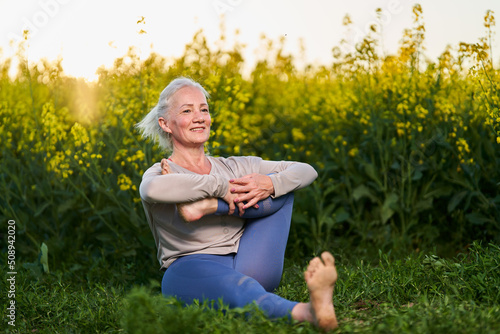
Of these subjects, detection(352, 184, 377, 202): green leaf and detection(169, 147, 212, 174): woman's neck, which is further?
detection(352, 184, 377, 202): green leaf

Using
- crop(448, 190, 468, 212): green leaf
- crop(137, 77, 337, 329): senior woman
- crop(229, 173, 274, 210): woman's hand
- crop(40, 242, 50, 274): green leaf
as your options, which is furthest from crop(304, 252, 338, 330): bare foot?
crop(40, 242, 50, 274): green leaf

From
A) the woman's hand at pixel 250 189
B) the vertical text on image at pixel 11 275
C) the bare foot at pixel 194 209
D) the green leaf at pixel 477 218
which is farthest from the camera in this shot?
the green leaf at pixel 477 218

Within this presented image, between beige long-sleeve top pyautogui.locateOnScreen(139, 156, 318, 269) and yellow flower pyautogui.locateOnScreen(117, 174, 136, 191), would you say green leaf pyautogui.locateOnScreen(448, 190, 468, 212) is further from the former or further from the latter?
yellow flower pyautogui.locateOnScreen(117, 174, 136, 191)

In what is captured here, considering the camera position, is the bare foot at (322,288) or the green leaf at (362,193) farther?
the green leaf at (362,193)

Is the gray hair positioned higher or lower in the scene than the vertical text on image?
higher

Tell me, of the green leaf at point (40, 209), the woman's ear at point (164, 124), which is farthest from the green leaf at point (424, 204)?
the green leaf at point (40, 209)

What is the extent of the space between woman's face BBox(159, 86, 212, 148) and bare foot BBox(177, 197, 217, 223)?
1.36 ft

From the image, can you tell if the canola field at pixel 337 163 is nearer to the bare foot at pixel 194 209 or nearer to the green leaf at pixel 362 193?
the green leaf at pixel 362 193

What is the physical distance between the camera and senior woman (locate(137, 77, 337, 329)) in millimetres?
2857

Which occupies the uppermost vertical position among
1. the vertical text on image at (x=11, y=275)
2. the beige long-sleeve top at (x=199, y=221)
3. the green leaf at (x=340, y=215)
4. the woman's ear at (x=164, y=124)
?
the woman's ear at (x=164, y=124)

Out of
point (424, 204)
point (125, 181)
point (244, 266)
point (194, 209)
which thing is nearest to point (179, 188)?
point (194, 209)

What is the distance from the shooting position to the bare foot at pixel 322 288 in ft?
7.82

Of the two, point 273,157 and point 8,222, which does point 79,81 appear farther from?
point 273,157

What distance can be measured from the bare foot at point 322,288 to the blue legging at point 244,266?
32cm
